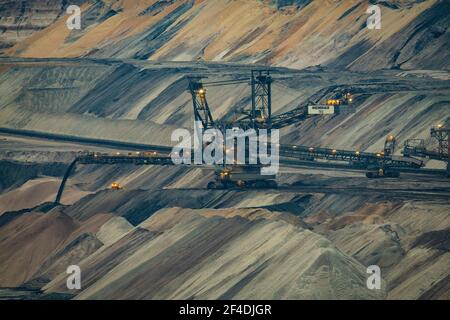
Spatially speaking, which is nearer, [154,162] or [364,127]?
[154,162]

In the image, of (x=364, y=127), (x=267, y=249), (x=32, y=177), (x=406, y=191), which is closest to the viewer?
(x=267, y=249)

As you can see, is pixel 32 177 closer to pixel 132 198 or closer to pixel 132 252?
pixel 132 198

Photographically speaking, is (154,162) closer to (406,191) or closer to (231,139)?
(231,139)

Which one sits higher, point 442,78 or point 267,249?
point 442,78

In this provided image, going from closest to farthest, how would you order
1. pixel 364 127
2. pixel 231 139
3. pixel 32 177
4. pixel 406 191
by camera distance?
pixel 406 191 < pixel 231 139 < pixel 364 127 < pixel 32 177

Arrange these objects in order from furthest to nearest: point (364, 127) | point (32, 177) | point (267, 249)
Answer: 1. point (32, 177)
2. point (364, 127)
3. point (267, 249)

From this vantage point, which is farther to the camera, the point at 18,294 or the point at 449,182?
the point at 449,182

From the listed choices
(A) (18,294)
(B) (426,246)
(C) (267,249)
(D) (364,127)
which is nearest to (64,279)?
(A) (18,294)

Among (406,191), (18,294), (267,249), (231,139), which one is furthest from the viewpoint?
(231,139)

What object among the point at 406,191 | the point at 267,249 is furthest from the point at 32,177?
the point at 267,249
